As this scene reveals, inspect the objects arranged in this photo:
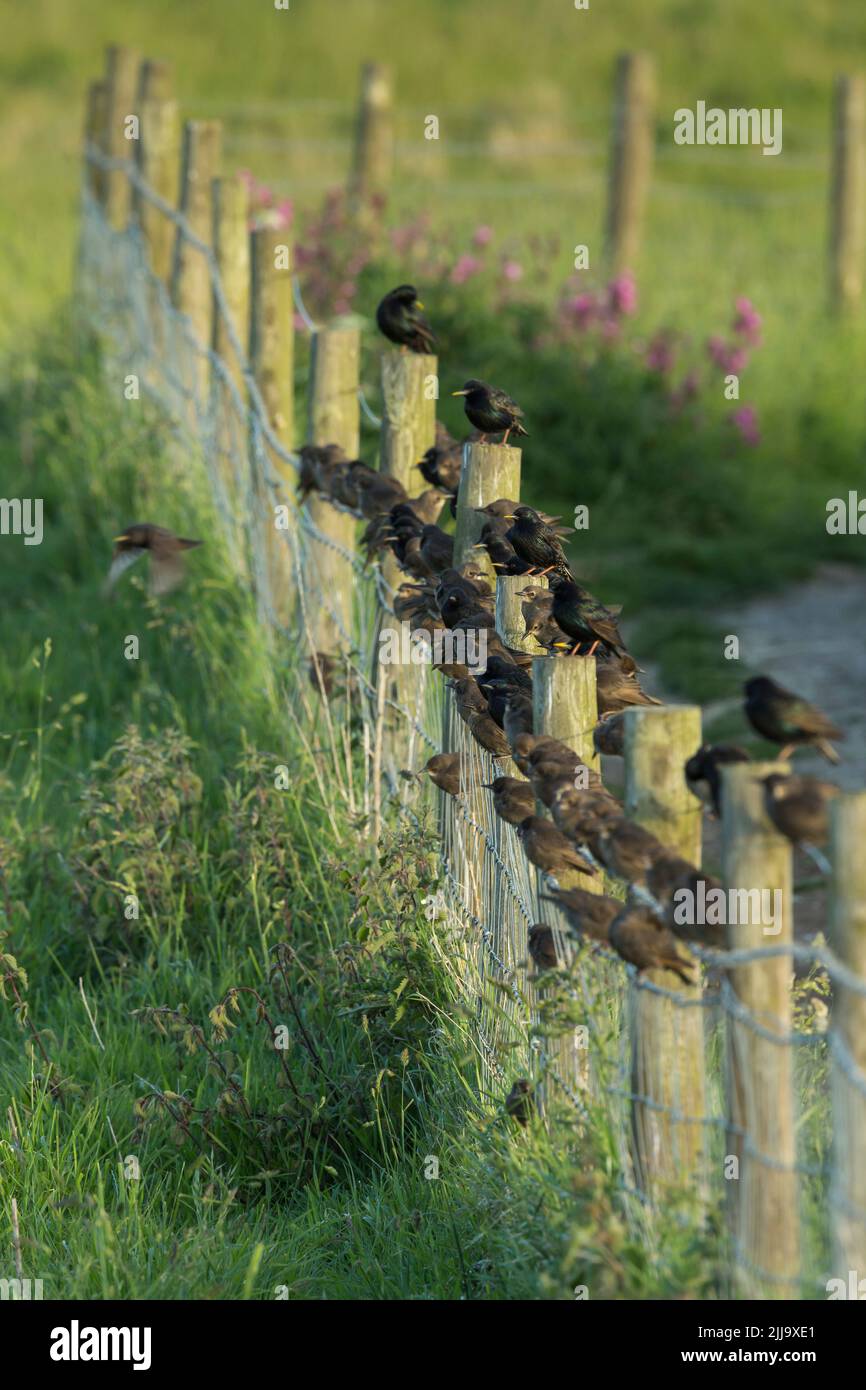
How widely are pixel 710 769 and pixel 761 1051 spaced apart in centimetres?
44

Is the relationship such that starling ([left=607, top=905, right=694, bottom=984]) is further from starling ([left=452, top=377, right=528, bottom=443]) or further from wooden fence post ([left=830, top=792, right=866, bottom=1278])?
starling ([left=452, top=377, right=528, bottom=443])

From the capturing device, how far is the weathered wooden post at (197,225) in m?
7.78

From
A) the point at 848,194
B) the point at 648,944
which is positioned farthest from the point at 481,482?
the point at 848,194

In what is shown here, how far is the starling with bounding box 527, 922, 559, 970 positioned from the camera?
3.06 metres

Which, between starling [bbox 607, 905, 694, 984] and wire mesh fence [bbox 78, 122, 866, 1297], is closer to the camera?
Answer: wire mesh fence [bbox 78, 122, 866, 1297]

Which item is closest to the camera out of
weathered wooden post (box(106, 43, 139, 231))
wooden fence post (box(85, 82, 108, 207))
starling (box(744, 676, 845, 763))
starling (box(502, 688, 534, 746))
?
starling (box(744, 676, 845, 763))

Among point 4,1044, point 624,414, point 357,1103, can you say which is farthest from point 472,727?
point 624,414

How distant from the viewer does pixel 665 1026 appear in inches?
105

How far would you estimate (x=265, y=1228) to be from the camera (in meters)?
3.39

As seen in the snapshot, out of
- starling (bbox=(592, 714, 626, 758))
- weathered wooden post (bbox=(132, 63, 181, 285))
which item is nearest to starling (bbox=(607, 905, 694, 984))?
starling (bbox=(592, 714, 626, 758))

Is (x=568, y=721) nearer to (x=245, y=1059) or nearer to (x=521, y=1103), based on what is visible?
(x=521, y=1103)

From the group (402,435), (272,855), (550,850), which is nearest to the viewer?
(550,850)

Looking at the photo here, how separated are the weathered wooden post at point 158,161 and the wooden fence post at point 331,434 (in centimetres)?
341

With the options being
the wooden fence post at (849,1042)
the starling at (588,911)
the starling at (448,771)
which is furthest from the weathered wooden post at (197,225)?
the wooden fence post at (849,1042)
